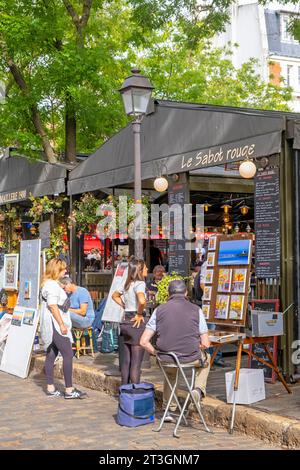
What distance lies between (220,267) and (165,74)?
45.8ft

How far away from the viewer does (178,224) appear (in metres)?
10.5

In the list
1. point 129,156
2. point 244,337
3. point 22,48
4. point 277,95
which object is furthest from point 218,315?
point 277,95

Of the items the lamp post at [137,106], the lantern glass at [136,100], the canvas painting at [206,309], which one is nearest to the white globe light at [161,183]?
the lamp post at [137,106]

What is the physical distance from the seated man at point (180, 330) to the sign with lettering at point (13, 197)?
8.93 metres

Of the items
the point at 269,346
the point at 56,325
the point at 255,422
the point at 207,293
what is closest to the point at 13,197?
the point at 56,325

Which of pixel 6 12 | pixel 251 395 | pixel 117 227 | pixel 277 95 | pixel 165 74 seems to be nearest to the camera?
pixel 251 395

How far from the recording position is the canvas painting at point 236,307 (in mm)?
8164

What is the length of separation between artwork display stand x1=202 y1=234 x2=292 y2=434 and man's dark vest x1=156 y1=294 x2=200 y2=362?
3.15 ft

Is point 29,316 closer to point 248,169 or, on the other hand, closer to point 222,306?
point 222,306

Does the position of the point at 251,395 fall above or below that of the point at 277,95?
below

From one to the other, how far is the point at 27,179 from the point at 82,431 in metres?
9.23

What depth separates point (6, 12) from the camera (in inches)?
581

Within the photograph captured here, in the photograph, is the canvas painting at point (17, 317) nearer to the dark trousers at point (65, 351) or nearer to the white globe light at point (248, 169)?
the dark trousers at point (65, 351)

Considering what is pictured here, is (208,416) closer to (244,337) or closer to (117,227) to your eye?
(244,337)
